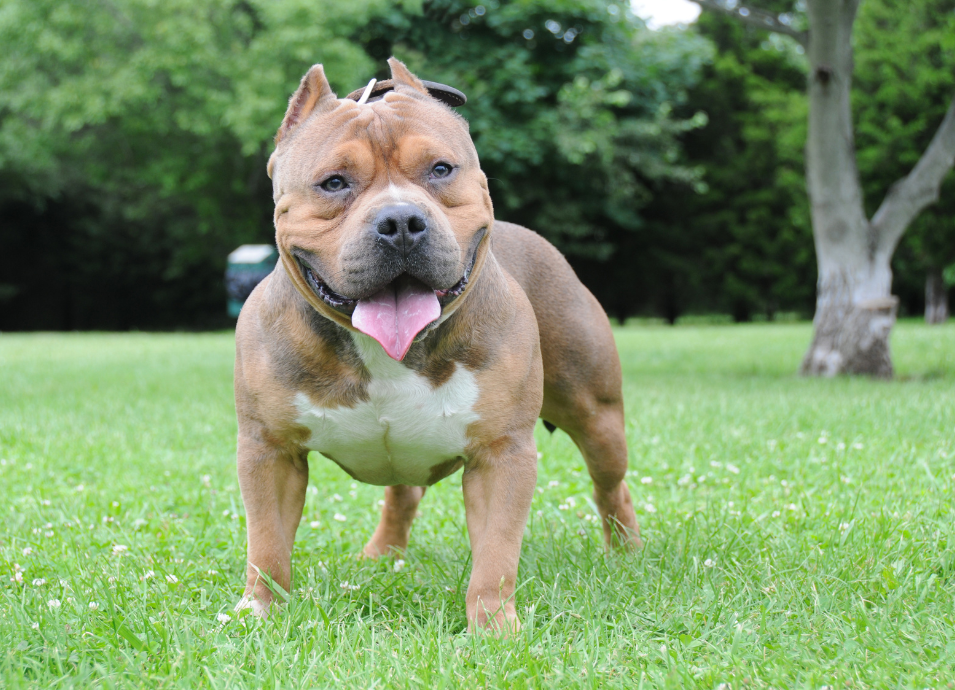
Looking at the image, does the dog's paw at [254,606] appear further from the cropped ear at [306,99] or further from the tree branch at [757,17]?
the tree branch at [757,17]

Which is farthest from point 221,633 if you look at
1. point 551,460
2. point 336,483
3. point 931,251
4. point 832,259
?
point 931,251

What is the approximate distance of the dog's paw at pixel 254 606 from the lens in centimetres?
271

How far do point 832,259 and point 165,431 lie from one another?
704cm

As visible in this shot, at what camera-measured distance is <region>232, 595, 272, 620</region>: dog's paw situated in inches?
107

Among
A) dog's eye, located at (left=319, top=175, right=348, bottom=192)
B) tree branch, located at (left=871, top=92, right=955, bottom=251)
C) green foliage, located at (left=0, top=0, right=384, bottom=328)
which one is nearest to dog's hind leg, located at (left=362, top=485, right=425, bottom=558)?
dog's eye, located at (left=319, top=175, right=348, bottom=192)

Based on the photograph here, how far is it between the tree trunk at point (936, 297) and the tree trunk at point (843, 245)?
1325cm

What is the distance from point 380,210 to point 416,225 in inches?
4.2

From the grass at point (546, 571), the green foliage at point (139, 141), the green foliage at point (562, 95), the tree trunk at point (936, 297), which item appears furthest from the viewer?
the tree trunk at point (936, 297)

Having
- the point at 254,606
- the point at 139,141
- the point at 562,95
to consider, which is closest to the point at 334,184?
the point at 254,606

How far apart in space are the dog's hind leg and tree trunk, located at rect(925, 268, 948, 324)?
20813 millimetres

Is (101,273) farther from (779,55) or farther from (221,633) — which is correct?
(221,633)

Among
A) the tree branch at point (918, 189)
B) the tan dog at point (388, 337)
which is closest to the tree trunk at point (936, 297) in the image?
the tree branch at point (918, 189)

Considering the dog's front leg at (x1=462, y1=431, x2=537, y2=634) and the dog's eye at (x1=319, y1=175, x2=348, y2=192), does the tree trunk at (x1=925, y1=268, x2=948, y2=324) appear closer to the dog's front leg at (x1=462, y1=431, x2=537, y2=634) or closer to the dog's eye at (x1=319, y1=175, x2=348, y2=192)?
the dog's front leg at (x1=462, y1=431, x2=537, y2=634)

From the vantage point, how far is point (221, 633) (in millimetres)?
2535
